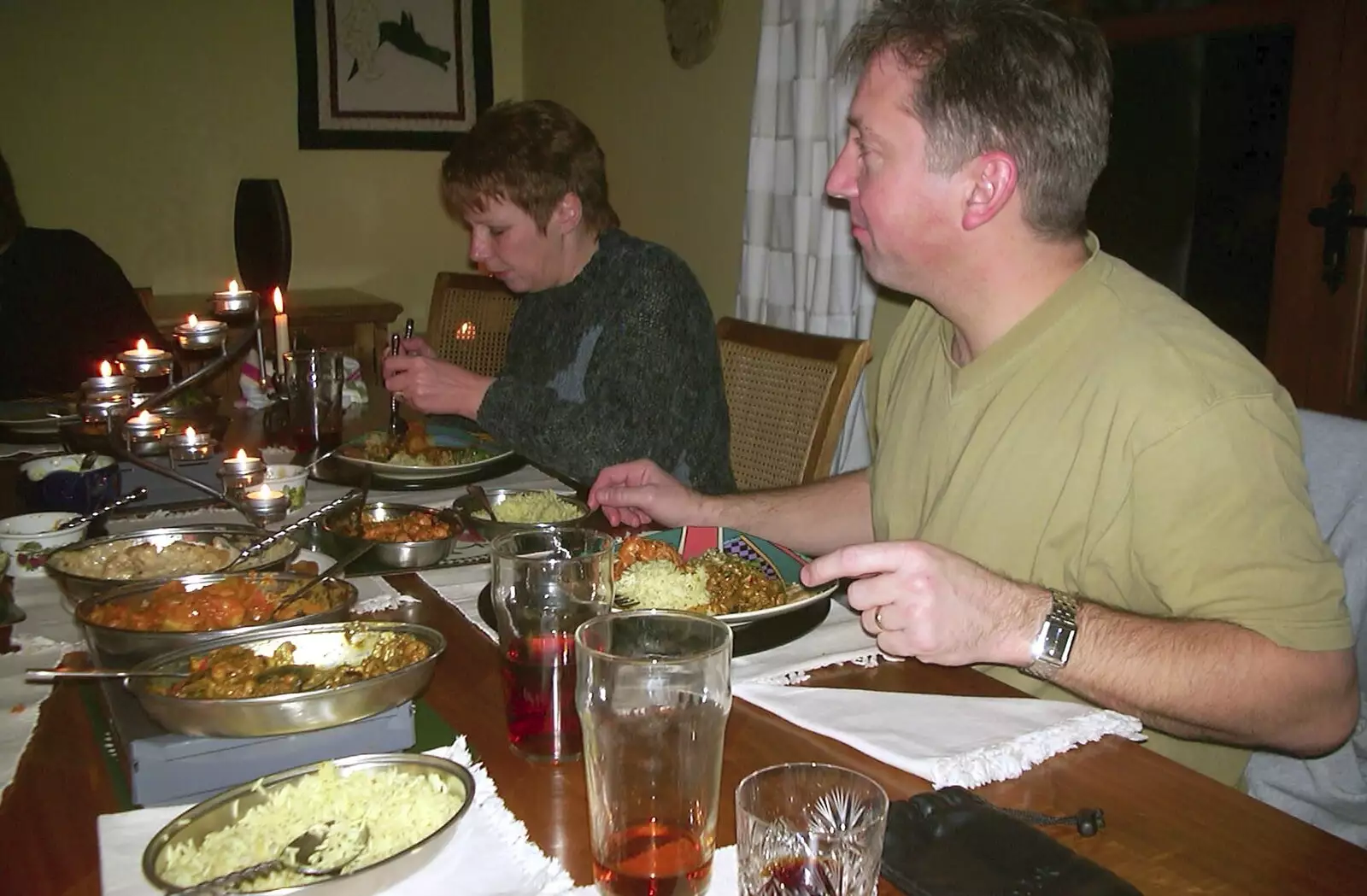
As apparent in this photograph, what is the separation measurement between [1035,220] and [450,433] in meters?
1.23

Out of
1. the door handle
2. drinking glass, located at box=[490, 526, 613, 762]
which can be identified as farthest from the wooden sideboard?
drinking glass, located at box=[490, 526, 613, 762]

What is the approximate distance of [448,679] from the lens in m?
1.14

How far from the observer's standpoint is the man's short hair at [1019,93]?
1319 mm

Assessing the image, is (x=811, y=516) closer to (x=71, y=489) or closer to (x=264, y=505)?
(x=264, y=505)

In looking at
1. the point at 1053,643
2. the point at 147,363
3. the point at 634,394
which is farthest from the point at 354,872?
the point at 147,363

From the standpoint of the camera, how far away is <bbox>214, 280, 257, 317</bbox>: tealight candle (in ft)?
7.24

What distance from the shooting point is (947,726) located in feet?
3.39

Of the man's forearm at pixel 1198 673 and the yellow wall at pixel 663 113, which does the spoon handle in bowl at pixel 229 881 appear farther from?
the yellow wall at pixel 663 113

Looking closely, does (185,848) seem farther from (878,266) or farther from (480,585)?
(878,266)

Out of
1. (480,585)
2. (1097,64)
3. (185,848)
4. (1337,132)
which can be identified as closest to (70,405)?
(480,585)

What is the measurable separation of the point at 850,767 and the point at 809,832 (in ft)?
0.61

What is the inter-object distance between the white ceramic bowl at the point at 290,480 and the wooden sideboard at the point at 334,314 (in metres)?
2.69

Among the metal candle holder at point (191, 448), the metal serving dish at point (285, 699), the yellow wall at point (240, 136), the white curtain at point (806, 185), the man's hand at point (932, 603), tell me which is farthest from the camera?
the yellow wall at point (240, 136)

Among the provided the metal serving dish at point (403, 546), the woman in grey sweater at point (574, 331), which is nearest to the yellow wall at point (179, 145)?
the woman in grey sweater at point (574, 331)
